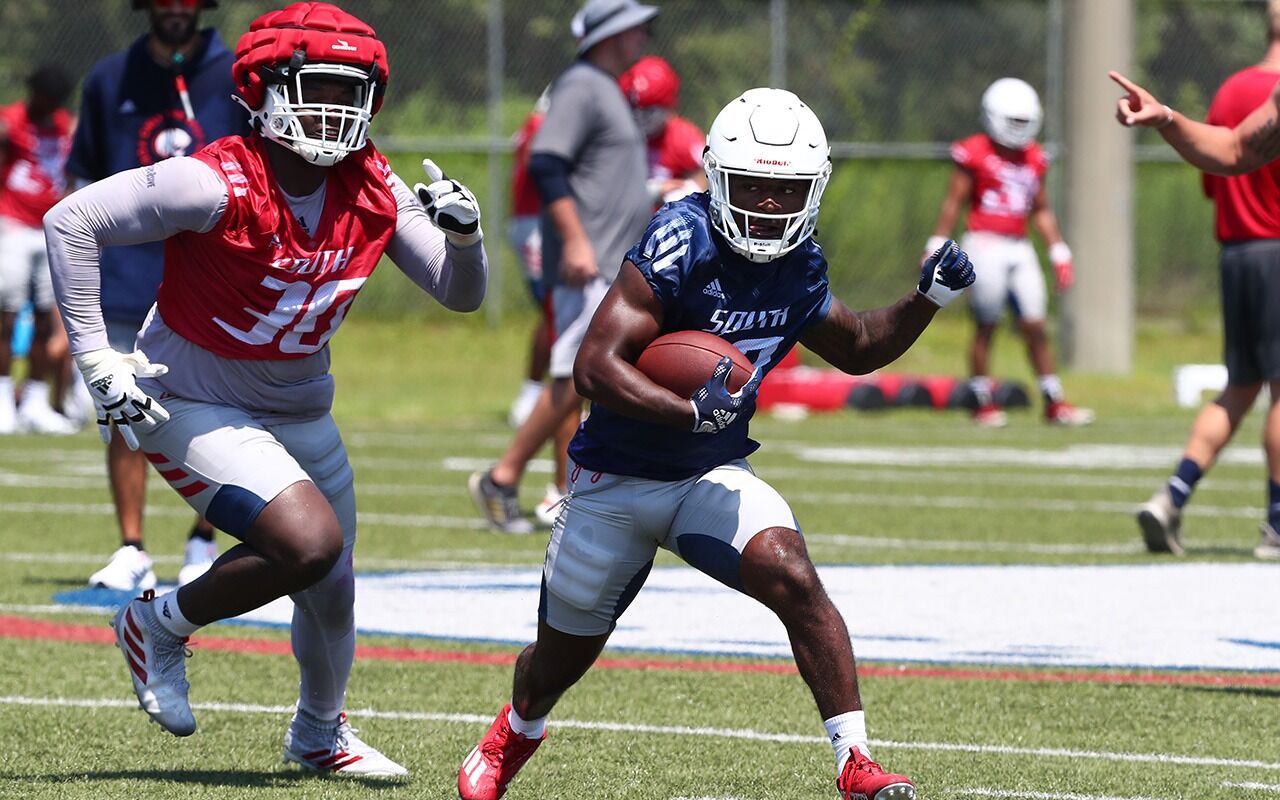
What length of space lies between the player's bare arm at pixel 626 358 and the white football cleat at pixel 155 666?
1252 mm

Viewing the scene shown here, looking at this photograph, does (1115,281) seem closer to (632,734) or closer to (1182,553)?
(1182,553)

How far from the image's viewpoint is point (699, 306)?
→ 5.11 metres

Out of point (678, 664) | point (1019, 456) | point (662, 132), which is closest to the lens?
point (678, 664)

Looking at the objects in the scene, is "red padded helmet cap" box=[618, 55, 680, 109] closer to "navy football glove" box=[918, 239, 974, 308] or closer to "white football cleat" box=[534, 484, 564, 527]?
"white football cleat" box=[534, 484, 564, 527]

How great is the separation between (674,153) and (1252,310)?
5.20 metres

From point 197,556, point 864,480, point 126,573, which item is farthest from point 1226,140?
point 864,480

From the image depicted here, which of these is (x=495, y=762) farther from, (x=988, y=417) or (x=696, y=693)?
(x=988, y=417)

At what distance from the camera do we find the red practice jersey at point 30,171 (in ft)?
51.3

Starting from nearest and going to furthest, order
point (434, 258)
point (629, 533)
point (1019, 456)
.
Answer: point (629, 533) → point (434, 258) → point (1019, 456)

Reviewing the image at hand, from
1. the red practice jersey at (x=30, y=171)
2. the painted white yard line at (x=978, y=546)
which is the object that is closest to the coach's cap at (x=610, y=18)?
the painted white yard line at (x=978, y=546)

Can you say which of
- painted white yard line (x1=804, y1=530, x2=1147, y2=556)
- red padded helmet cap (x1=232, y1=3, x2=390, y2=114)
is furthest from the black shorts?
red padded helmet cap (x1=232, y1=3, x2=390, y2=114)

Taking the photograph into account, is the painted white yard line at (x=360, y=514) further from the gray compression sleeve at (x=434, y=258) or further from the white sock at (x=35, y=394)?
the gray compression sleeve at (x=434, y=258)

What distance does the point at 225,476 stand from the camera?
526cm

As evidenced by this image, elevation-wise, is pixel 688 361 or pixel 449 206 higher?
pixel 449 206
